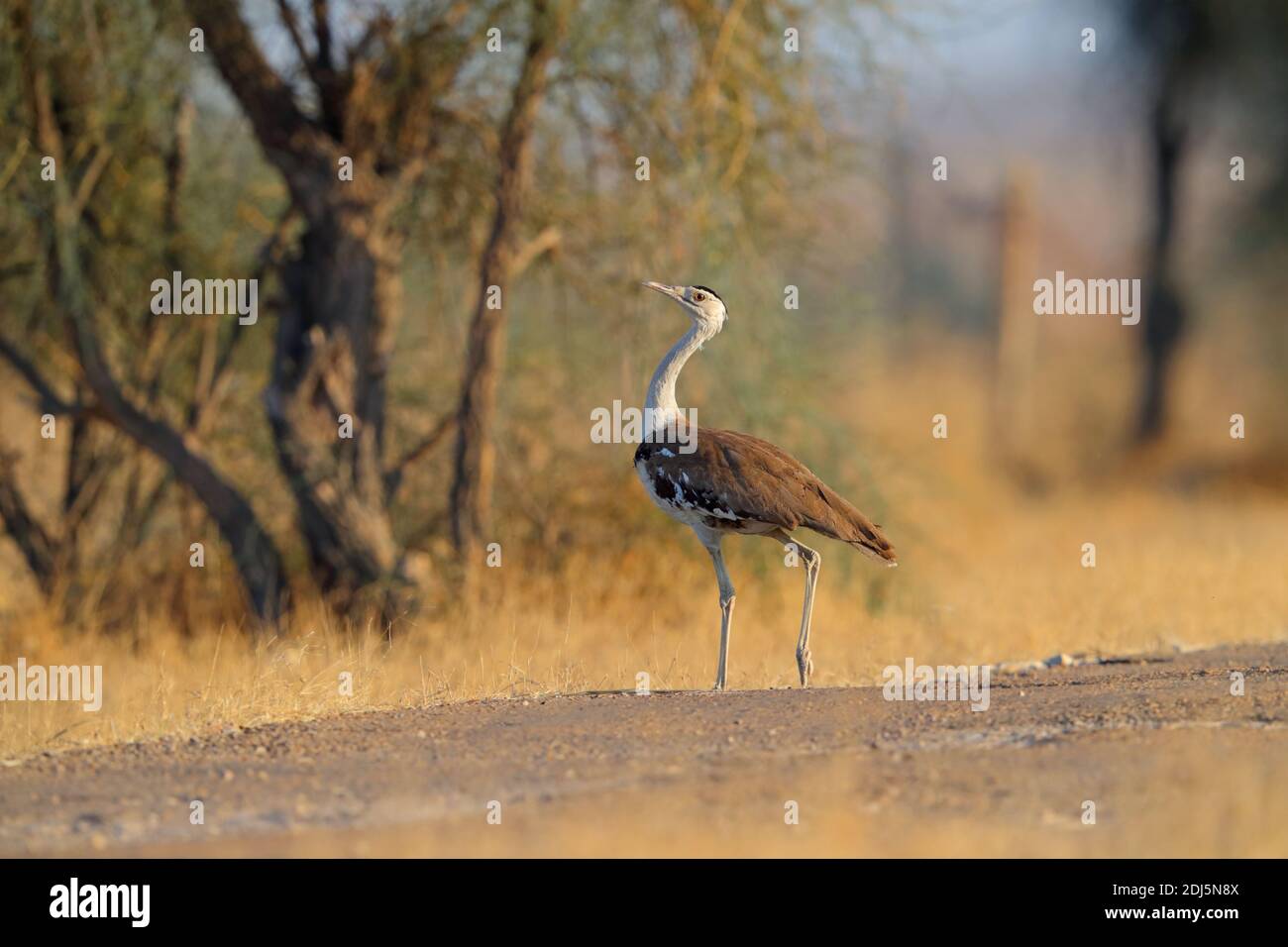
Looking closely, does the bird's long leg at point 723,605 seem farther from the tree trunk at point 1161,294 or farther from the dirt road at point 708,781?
the tree trunk at point 1161,294

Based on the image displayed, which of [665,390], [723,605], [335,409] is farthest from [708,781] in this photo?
[335,409]

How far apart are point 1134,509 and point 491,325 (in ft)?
34.8

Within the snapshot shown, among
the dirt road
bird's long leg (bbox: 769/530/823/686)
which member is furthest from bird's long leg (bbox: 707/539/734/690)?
the dirt road

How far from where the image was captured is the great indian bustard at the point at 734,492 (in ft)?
23.3

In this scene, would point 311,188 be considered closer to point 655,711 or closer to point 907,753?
point 655,711

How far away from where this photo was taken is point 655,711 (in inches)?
A: 257

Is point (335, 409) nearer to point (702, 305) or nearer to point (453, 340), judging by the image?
point (453, 340)

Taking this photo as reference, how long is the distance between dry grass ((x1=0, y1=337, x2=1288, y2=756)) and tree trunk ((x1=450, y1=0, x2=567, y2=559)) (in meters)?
0.57

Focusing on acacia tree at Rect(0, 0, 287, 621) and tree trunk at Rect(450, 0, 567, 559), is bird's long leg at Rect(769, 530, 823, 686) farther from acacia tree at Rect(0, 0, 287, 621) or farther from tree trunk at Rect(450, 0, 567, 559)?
acacia tree at Rect(0, 0, 287, 621)

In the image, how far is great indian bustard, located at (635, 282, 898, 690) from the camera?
280 inches

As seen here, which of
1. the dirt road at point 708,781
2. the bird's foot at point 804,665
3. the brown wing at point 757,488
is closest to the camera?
the dirt road at point 708,781

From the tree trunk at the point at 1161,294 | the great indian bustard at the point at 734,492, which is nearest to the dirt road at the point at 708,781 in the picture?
the great indian bustard at the point at 734,492

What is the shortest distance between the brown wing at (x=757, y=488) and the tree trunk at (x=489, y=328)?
4285mm

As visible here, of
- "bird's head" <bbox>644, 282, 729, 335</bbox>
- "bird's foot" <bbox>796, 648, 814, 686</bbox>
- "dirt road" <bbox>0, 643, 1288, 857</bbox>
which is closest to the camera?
"dirt road" <bbox>0, 643, 1288, 857</bbox>
